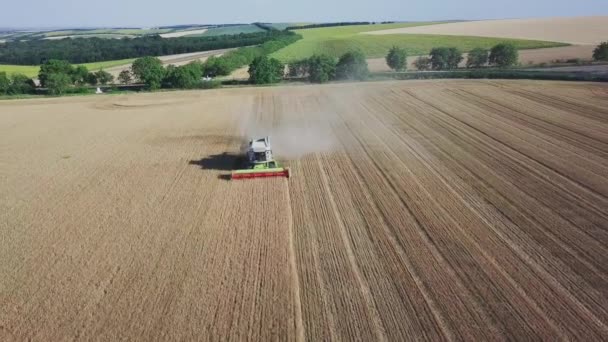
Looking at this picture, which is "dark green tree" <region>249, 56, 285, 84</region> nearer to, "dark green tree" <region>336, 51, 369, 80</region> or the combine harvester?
"dark green tree" <region>336, 51, 369, 80</region>

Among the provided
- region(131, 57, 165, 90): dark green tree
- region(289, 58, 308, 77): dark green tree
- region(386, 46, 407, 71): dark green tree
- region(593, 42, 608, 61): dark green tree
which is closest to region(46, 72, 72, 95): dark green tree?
region(131, 57, 165, 90): dark green tree

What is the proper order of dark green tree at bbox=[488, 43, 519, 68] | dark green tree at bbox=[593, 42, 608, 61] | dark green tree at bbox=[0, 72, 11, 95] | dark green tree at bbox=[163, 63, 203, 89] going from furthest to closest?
dark green tree at bbox=[488, 43, 519, 68]
dark green tree at bbox=[593, 42, 608, 61]
dark green tree at bbox=[0, 72, 11, 95]
dark green tree at bbox=[163, 63, 203, 89]

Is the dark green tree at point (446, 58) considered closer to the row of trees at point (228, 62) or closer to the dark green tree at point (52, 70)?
the row of trees at point (228, 62)

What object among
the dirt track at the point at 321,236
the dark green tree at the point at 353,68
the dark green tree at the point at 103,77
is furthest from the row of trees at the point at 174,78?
the dirt track at the point at 321,236

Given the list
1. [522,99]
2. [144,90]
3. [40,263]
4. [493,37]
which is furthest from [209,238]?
[493,37]

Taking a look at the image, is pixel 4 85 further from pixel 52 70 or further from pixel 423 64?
pixel 423 64

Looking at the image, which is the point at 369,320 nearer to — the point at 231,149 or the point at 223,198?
the point at 223,198
